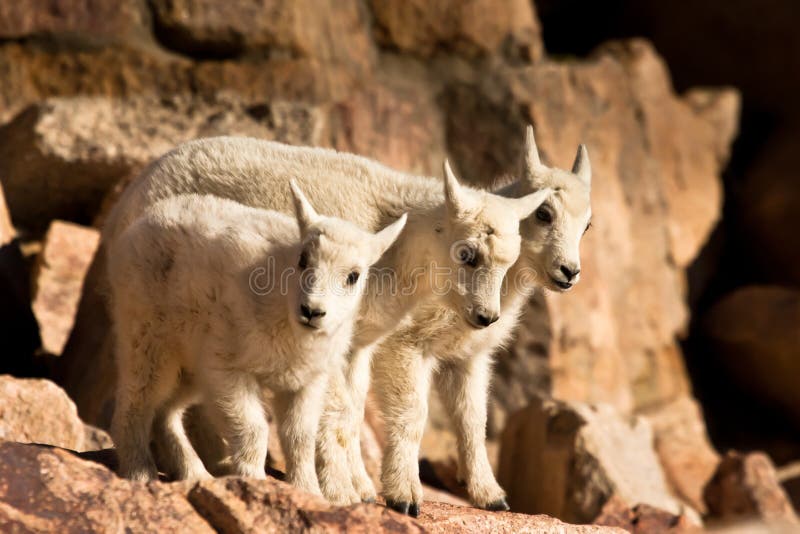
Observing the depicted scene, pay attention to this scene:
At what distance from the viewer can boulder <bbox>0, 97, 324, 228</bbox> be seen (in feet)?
34.2

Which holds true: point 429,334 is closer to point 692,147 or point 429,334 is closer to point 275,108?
point 275,108

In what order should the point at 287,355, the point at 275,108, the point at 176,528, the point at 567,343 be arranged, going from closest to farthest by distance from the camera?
the point at 176,528
the point at 287,355
the point at 275,108
the point at 567,343

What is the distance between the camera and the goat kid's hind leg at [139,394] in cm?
668

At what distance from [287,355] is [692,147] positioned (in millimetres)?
11186

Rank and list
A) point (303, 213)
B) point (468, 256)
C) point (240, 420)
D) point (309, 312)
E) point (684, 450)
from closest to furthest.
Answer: point (309, 312)
point (240, 420)
point (303, 213)
point (468, 256)
point (684, 450)

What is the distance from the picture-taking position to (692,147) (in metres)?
16.2

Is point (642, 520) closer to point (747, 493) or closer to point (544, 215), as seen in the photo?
point (544, 215)

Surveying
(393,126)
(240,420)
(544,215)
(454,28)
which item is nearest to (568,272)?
(544,215)

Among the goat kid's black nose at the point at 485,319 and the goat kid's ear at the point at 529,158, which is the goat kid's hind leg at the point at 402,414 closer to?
the goat kid's black nose at the point at 485,319

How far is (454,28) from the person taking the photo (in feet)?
42.1

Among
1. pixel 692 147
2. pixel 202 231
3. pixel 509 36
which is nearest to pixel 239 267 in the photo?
pixel 202 231

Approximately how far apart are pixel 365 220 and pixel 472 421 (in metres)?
1.58

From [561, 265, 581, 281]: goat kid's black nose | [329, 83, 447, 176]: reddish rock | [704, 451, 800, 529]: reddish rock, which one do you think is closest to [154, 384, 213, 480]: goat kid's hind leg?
[561, 265, 581, 281]: goat kid's black nose

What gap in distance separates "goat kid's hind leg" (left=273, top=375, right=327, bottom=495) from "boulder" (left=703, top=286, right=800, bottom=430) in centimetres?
1031
